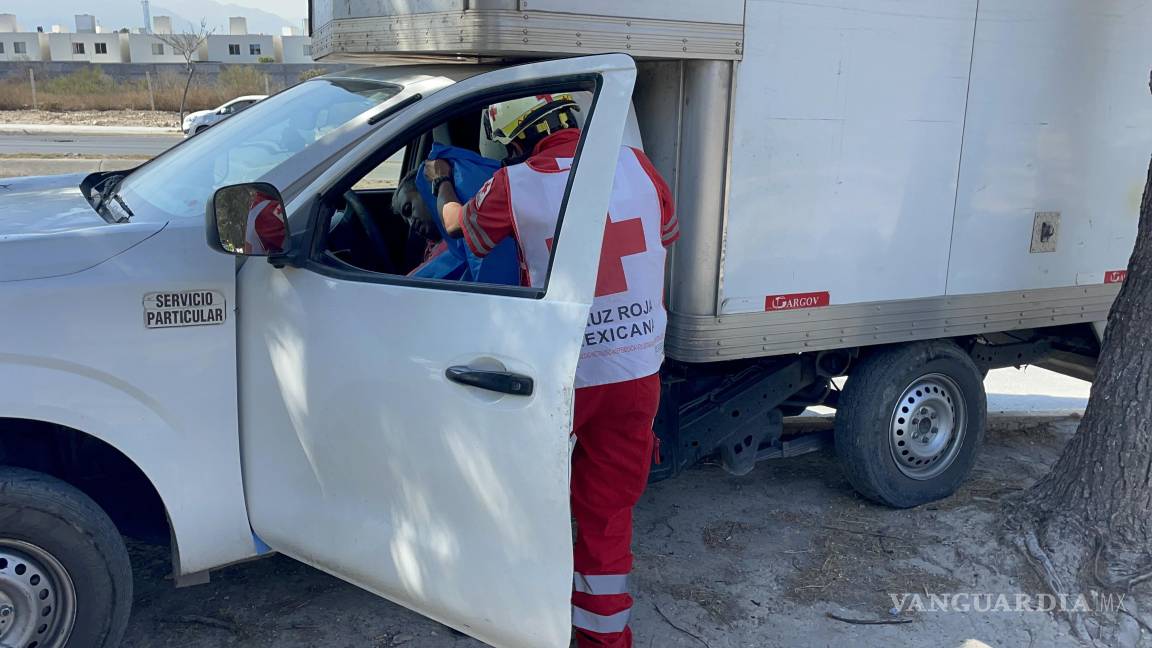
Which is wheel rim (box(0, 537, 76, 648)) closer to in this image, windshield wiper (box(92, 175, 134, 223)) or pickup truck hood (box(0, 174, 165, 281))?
pickup truck hood (box(0, 174, 165, 281))

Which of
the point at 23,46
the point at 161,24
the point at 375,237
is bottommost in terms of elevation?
the point at 375,237

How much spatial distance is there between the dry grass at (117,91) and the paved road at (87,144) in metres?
10.2

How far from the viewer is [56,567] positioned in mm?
2695

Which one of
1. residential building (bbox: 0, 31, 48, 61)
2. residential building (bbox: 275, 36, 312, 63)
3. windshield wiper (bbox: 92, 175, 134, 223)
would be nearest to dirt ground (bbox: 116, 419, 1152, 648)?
windshield wiper (bbox: 92, 175, 134, 223)

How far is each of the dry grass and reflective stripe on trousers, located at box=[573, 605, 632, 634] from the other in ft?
124

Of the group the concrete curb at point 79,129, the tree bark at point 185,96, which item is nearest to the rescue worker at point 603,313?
the concrete curb at point 79,129

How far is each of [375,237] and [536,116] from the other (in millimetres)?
844

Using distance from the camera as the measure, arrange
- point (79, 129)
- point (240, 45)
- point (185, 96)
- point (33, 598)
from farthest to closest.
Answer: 1. point (240, 45)
2. point (185, 96)
3. point (79, 129)
4. point (33, 598)

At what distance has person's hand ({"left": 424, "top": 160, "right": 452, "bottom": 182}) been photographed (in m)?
3.19

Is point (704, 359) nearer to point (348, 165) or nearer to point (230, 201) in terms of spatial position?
point (348, 165)

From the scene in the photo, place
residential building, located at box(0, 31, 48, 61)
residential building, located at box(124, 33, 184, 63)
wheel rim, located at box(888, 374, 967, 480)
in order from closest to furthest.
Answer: wheel rim, located at box(888, 374, 967, 480) → residential building, located at box(124, 33, 184, 63) → residential building, located at box(0, 31, 48, 61)

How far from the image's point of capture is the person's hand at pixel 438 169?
319cm

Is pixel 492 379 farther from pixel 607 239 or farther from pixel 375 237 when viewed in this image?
pixel 375 237

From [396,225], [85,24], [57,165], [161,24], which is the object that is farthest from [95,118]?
[85,24]
